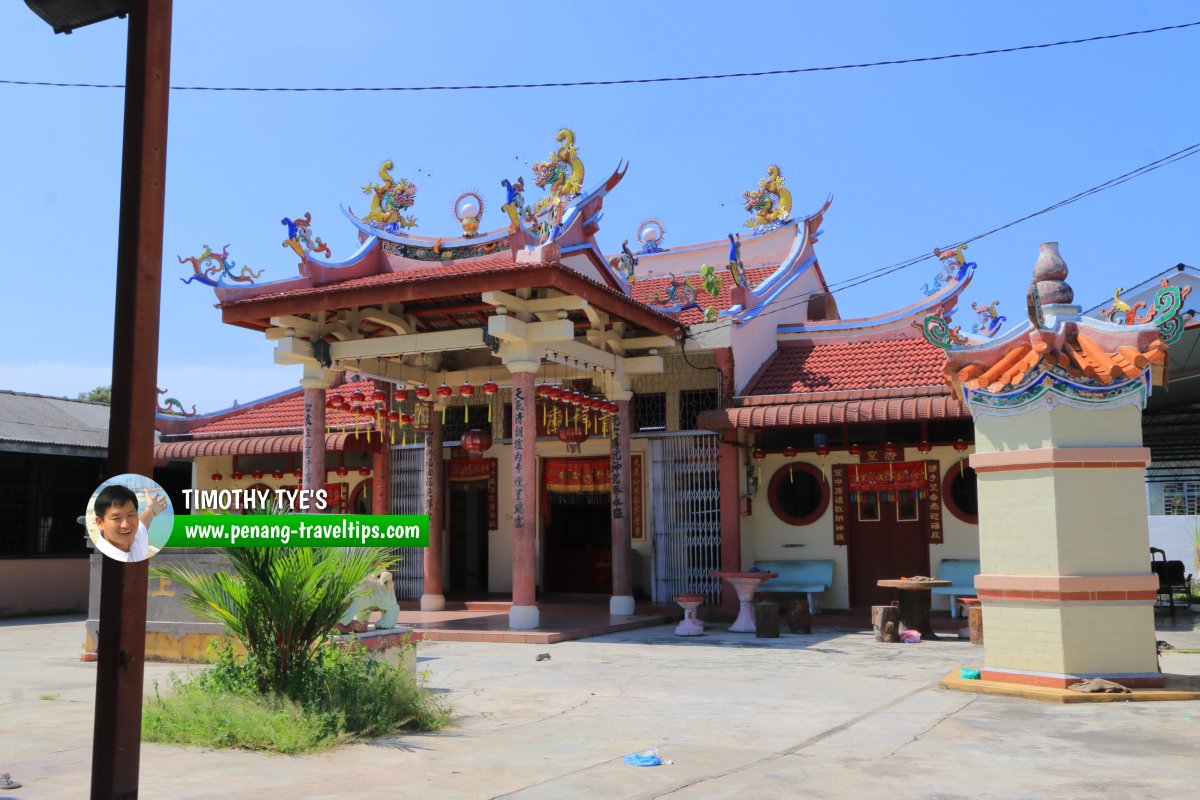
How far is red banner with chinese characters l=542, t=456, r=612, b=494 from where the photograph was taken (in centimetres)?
1673

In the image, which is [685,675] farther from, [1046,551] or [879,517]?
[879,517]

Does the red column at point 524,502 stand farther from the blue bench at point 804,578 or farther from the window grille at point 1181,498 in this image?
the window grille at point 1181,498

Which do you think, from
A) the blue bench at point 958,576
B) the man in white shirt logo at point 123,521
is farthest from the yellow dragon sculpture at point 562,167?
the man in white shirt logo at point 123,521

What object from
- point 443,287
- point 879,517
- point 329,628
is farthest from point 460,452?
point 329,628

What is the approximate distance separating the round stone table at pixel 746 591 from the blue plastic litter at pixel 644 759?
7.41 meters

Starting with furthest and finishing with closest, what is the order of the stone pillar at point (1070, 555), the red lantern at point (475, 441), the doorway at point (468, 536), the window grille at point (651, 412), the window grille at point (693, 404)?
the doorway at point (468, 536) < the window grille at point (651, 412) < the window grille at point (693, 404) < the red lantern at point (475, 441) < the stone pillar at point (1070, 555)

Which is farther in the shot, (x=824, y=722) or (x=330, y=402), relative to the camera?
(x=330, y=402)

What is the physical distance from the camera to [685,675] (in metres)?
9.61

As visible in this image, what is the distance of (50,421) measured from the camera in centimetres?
1930

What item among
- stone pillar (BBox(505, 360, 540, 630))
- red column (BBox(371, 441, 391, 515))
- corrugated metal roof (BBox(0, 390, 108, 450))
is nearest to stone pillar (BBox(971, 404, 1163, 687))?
stone pillar (BBox(505, 360, 540, 630))

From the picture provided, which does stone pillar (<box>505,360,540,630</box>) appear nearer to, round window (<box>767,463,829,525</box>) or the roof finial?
round window (<box>767,463,829,525</box>)

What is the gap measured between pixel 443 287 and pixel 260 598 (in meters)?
6.28

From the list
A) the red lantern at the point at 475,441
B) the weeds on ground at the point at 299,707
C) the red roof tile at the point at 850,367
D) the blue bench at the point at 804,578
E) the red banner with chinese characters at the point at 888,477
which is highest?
the red roof tile at the point at 850,367

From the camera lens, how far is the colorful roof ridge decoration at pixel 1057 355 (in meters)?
8.48
